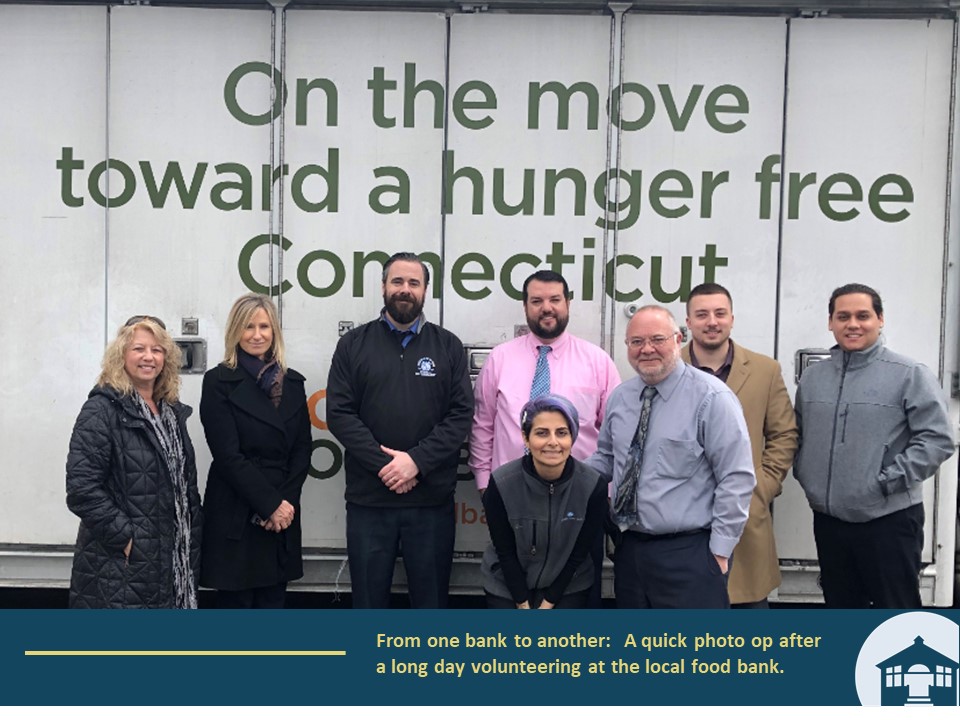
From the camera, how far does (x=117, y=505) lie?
3449mm

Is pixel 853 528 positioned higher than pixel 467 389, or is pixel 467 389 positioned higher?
pixel 467 389

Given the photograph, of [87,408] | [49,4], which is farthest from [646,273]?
[49,4]

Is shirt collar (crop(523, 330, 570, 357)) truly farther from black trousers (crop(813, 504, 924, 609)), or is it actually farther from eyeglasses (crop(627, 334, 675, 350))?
black trousers (crop(813, 504, 924, 609))

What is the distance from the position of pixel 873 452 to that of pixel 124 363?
9.65 feet

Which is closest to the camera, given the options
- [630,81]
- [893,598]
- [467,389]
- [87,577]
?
[87,577]

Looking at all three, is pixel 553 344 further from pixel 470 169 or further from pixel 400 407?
pixel 470 169

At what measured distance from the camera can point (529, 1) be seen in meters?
4.27

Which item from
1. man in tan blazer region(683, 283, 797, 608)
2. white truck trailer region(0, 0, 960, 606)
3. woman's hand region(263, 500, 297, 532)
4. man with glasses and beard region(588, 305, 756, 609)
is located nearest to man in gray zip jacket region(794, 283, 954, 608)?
man in tan blazer region(683, 283, 797, 608)

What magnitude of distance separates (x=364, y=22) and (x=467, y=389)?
1789 mm

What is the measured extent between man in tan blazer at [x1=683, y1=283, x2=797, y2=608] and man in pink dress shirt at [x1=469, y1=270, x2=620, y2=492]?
419 millimetres

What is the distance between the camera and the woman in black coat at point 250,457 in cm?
387

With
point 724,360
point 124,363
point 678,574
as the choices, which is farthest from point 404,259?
point 678,574

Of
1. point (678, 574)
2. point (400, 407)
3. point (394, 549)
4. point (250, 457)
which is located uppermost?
point (400, 407)

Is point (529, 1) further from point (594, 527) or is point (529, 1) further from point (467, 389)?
point (594, 527)
